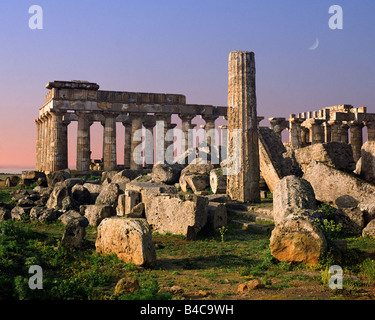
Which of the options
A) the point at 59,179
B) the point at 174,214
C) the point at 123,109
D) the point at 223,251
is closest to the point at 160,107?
the point at 123,109

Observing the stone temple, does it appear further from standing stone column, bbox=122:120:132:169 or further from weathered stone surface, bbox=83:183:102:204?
weathered stone surface, bbox=83:183:102:204

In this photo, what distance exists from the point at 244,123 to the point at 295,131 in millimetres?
23452

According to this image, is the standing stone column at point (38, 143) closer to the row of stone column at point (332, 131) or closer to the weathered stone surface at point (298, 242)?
the row of stone column at point (332, 131)

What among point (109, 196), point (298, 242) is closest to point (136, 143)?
point (109, 196)

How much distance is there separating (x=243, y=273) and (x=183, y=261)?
1931 mm

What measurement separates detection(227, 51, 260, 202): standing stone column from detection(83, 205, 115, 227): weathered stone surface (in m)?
5.57

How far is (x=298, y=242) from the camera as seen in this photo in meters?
9.10

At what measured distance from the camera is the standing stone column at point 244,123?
1848cm

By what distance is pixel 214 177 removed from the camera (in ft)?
66.3

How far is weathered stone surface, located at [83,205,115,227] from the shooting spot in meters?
15.5

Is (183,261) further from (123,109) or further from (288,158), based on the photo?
(123,109)

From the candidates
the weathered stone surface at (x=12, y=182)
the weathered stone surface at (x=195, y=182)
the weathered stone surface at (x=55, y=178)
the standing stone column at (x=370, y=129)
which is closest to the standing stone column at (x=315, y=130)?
the standing stone column at (x=370, y=129)

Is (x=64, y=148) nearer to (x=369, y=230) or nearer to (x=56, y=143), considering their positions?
(x=56, y=143)

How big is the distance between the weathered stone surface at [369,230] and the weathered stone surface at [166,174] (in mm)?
12085
